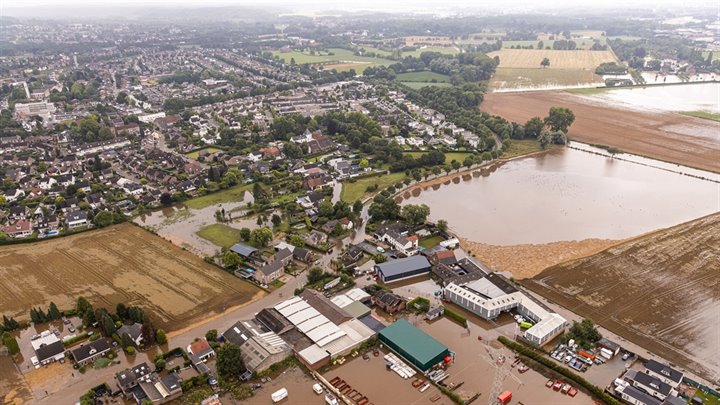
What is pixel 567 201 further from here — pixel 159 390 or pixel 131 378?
pixel 131 378

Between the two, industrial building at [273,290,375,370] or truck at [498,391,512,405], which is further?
industrial building at [273,290,375,370]

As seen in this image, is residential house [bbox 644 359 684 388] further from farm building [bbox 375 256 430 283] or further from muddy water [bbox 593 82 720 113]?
muddy water [bbox 593 82 720 113]

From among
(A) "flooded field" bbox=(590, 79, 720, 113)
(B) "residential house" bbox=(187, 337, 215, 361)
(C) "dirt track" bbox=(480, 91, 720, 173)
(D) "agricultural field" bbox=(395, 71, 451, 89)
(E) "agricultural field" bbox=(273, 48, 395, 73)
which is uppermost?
(E) "agricultural field" bbox=(273, 48, 395, 73)

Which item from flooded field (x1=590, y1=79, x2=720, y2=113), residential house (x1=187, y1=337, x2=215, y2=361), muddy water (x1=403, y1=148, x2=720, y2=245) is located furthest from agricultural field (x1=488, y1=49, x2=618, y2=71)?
residential house (x1=187, y1=337, x2=215, y2=361)

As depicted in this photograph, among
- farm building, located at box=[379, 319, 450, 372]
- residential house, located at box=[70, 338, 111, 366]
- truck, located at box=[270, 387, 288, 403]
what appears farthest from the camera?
residential house, located at box=[70, 338, 111, 366]

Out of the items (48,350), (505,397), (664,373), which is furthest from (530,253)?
(48,350)

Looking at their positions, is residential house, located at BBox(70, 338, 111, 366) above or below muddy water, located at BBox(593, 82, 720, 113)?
below

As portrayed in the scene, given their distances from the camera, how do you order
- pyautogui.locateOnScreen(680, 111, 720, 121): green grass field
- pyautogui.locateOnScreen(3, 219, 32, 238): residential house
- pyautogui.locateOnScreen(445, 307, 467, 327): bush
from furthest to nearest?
pyautogui.locateOnScreen(680, 111, 720, 121): green grass field → pyautogui.locateOnScreen(3, 219, 32, 238): residential house → pyautogui.locateOnScreen(445, 307, 467, 327): bush
